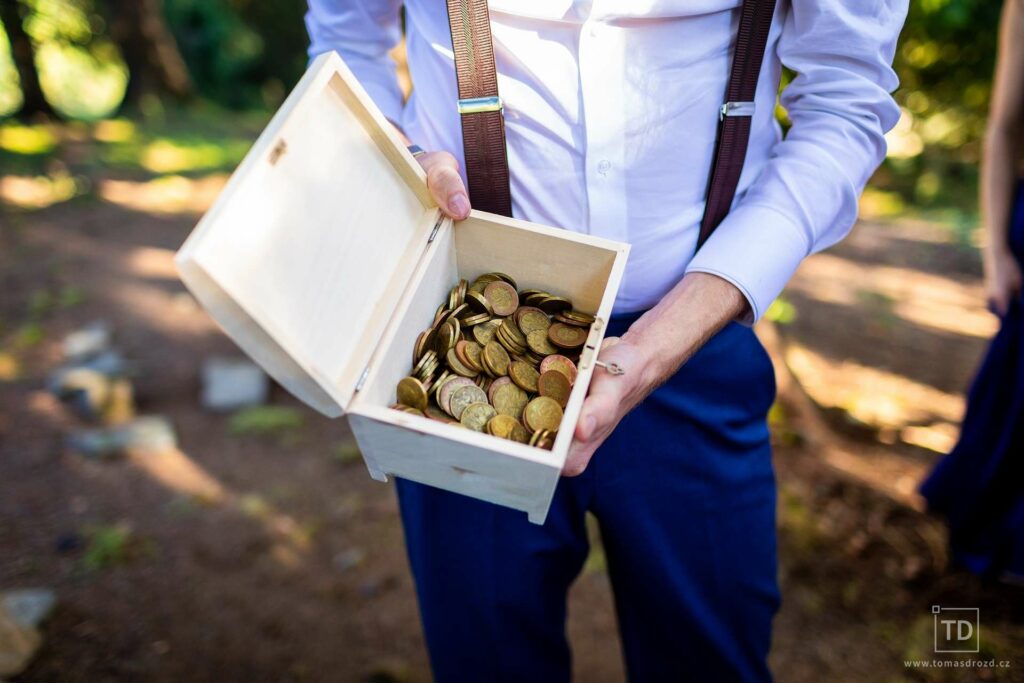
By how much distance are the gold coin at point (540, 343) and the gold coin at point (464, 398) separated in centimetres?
16

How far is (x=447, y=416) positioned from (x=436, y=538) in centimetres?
39

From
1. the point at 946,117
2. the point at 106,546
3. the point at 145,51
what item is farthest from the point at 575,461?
the point at 145,51

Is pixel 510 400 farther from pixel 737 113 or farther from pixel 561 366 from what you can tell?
pixel 737 113

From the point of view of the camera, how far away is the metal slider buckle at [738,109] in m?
1.40

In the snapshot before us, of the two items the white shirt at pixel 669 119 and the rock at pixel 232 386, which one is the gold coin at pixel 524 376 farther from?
the rock at pixel 232 386

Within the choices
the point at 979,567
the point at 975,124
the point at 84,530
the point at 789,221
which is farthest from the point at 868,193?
the point at 84,530

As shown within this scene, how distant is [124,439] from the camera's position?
381 cm

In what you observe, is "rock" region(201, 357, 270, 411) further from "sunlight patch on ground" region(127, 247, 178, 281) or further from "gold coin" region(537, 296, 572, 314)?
"gold coin" region(537, 296, 572, 314)

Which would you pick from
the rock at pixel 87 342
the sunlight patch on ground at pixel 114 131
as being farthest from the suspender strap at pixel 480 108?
the sunlight patch on ground at pixel 114 131

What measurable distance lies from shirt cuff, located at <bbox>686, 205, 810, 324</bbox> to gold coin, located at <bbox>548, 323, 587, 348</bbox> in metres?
0.28

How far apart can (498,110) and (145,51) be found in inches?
538

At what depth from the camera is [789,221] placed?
1448mm

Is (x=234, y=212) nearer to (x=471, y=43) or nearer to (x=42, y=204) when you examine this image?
(x=471, y=43)

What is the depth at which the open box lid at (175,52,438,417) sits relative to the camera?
39.1 inches
